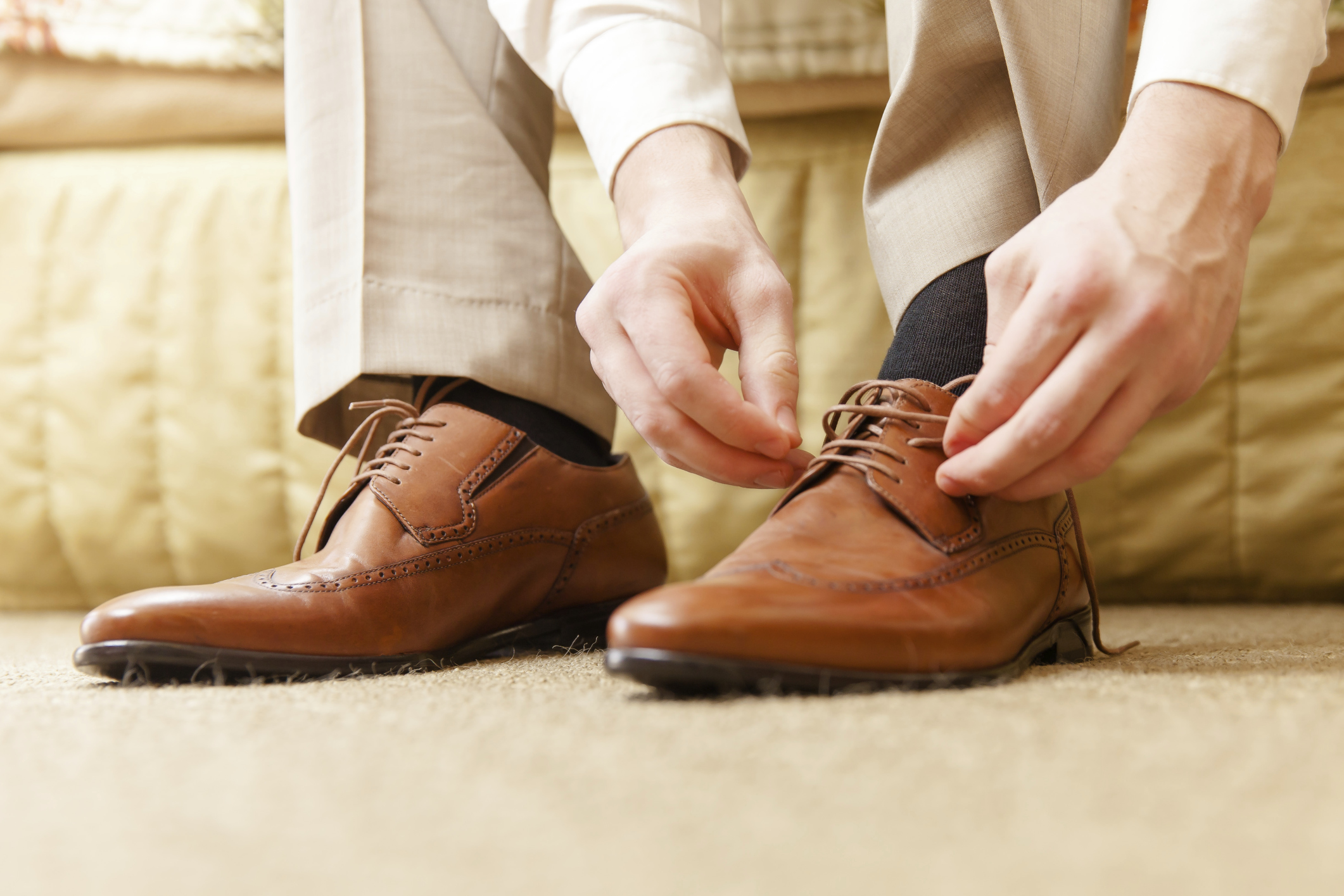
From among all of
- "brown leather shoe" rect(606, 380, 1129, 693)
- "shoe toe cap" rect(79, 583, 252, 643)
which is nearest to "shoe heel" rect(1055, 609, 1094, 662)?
"brown leather shoe" rect(606, 380, 1129, 693)

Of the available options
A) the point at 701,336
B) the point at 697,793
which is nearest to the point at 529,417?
the point at 701,336

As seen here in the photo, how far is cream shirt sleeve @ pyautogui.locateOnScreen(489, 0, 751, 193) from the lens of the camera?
0.59 meters

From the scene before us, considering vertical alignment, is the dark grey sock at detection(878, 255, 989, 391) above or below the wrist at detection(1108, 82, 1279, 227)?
below

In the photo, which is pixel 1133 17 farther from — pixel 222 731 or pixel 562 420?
pixel 222 731

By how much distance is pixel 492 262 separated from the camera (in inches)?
25.8

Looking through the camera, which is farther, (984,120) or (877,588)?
(984,120)

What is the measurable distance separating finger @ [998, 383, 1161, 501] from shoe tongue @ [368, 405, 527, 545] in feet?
1.06

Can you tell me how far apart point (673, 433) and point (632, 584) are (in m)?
0.23

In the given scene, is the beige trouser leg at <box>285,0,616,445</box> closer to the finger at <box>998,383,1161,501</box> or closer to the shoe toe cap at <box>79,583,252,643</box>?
the shoe toe cap at <box>79,583,252,643</box>

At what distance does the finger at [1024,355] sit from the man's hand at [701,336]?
0.30 feet

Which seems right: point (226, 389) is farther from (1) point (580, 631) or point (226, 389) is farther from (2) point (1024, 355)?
(2) point (1024, 355)

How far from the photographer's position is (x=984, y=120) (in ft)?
1.85

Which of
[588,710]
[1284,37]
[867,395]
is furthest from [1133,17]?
[588,710]

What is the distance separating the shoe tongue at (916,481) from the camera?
463 millimetres
